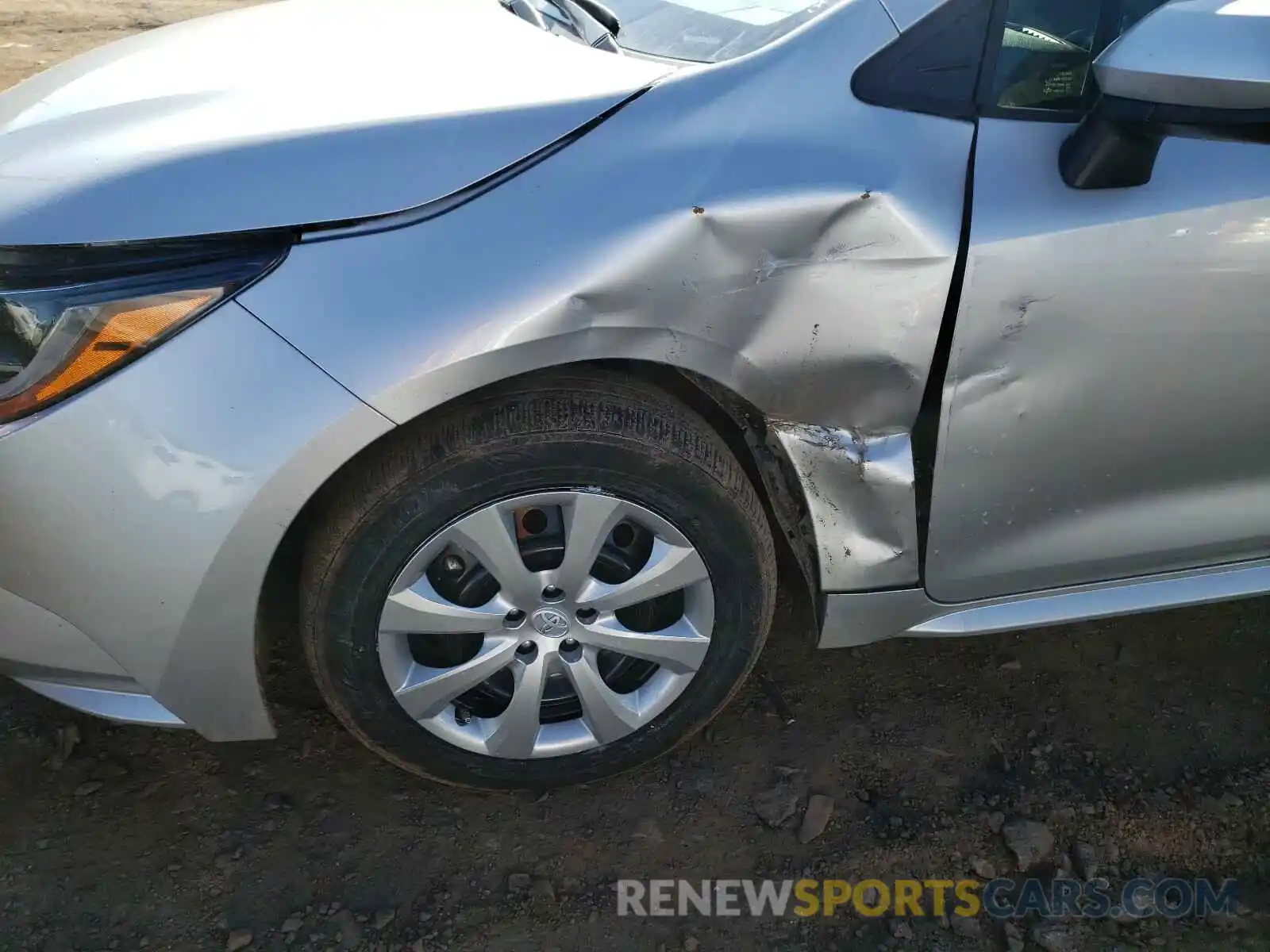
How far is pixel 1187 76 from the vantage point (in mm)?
1281

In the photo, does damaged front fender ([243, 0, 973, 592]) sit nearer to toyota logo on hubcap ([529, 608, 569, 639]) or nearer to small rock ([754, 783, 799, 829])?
toyota logo on hubcap ([529, 608, 569, 639])

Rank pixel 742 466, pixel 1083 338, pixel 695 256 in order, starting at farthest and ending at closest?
pixel 742 466 → pixel 1083 338 → pixel 695 256

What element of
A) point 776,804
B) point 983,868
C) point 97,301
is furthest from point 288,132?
point 983,868

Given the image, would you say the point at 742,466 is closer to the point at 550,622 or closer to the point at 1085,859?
the point at 550,622

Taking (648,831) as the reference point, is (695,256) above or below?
above

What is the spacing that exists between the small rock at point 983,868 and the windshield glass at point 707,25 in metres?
1.55

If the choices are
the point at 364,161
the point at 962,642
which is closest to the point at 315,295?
the point at 364,161

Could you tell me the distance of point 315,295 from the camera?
1354mm

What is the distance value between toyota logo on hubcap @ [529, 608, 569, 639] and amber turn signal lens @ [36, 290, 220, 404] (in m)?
0.74

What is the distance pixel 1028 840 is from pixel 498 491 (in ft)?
4.12

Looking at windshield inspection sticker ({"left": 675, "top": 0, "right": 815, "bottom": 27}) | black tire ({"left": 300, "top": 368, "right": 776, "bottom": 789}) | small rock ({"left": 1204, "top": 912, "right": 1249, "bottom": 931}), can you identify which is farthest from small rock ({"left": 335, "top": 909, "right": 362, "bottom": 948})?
windshield inspection sticker ({"left": 675, "top": 0, "right": 815, "bottom": 27})

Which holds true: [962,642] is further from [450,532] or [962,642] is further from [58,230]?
[58,230]

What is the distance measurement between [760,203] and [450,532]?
2.34ft

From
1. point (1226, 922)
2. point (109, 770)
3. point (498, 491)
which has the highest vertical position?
point (498, 491)
